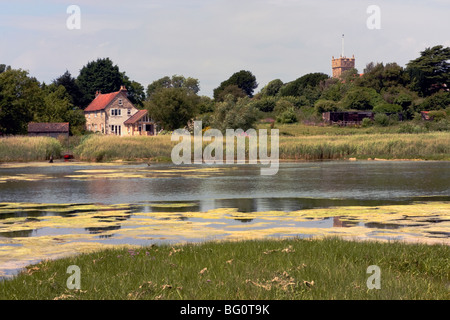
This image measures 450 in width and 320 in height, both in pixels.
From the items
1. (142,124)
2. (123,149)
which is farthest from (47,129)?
(142,124)

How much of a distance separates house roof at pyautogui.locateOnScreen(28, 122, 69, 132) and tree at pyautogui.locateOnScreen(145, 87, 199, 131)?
46.9ft

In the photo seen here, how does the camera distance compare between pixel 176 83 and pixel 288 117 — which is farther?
pixel 176 83

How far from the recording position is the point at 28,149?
63.0 m

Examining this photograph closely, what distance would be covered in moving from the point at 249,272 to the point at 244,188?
70.2 ft

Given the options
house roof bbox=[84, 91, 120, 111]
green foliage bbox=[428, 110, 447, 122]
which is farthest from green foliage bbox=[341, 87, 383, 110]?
house roof bbox=[84, 91, 120, 111]

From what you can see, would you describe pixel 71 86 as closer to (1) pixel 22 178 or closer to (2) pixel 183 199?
(1) pixel 22 178

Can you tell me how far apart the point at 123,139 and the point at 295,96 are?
65.5 metres

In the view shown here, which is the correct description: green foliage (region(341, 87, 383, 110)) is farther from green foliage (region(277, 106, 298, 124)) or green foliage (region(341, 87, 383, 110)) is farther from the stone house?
the stone house

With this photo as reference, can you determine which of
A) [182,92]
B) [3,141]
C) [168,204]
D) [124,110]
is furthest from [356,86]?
[168,204]

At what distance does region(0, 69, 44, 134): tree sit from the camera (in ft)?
251

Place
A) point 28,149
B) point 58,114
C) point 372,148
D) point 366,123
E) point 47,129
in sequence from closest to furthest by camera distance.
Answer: point 28,149 < point 372,148 < point 47,129 < point 366,123 < point 58,114

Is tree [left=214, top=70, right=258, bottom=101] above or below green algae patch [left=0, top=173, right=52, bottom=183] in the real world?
above
